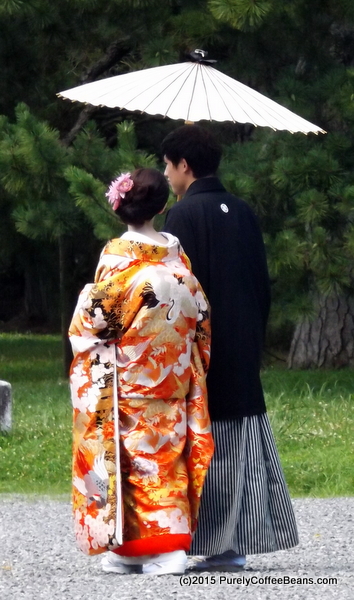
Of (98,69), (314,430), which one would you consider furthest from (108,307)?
(98,69)

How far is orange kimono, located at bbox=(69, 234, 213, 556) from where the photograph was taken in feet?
12.4

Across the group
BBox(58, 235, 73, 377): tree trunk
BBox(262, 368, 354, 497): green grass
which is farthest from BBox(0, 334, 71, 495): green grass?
BBox(262, 368, 354, 497): green grass

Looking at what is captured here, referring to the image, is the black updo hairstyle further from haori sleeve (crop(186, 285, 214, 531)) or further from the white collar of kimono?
haori sleeve (crop(186, 285, 214, 531))

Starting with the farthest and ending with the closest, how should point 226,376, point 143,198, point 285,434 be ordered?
point 285,434 → point 226,376 → point 143,198

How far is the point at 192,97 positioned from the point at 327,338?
8.13m

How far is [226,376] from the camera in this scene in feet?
13.1

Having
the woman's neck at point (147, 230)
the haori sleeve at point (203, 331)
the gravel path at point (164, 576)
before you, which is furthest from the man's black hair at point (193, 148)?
the gravel path at point (164, 576)

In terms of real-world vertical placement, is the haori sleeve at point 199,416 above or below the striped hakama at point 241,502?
above

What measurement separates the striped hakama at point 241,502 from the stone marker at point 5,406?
3963 mm

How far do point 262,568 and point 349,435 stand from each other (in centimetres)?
360

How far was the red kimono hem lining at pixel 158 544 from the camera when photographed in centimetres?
378

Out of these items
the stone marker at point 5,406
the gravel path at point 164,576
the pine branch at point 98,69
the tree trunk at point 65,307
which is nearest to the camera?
the gravel path at point 164,576

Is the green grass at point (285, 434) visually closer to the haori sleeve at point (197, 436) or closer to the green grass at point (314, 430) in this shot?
the green grass at point (314, 430)

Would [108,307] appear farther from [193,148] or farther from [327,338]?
[327,338]
